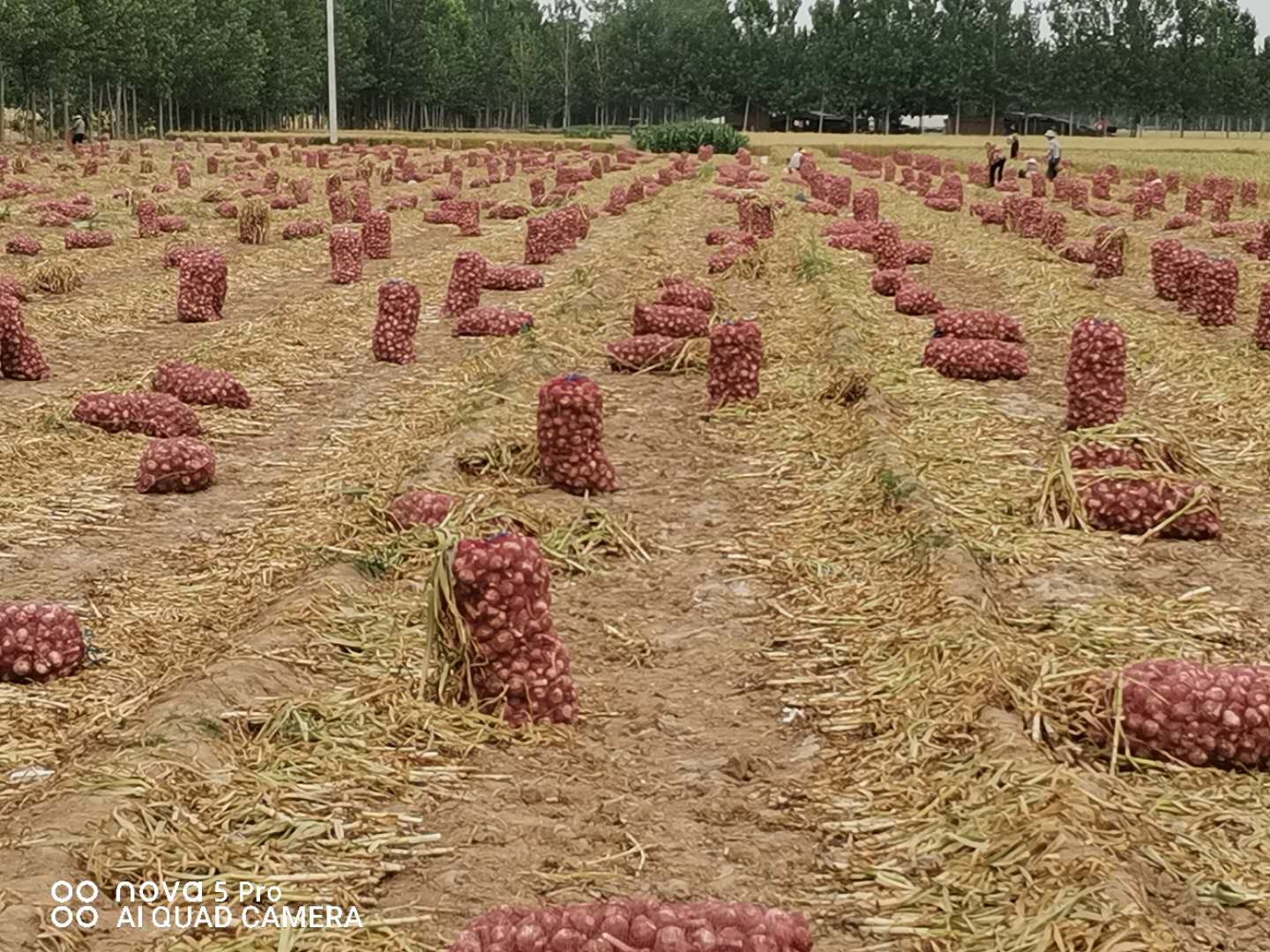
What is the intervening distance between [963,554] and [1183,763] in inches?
88.5

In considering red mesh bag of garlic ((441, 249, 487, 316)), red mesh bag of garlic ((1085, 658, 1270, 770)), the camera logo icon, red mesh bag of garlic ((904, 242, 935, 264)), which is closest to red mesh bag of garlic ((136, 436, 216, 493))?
the camera logo icon

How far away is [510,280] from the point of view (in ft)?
64.8

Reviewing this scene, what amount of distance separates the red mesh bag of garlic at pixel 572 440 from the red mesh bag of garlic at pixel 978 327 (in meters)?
5.97

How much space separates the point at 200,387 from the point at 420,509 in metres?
4.58

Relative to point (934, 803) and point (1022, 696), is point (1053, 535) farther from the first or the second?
point (934, 803)

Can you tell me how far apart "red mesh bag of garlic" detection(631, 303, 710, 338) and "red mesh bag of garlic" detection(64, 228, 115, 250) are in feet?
40.7

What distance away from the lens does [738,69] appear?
426 feet

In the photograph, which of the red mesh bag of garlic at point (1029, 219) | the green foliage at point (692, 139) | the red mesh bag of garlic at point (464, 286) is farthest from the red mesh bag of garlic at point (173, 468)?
the green foliage at point (692, 139)

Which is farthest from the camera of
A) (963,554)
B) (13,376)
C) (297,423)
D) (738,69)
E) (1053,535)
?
(738,69)

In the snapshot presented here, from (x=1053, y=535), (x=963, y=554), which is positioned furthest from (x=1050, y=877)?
(x=1053, y=535)

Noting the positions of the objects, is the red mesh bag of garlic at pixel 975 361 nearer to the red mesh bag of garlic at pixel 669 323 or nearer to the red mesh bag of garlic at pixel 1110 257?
the red mesh bag of garlic at pixel 669 323

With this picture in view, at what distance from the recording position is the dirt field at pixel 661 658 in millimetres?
4844

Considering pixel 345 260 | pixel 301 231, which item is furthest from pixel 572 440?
pixel 301 231

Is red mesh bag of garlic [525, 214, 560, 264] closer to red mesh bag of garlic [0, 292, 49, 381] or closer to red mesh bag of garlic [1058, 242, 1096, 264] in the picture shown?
red mesh bag of garlic [1058, 242, 1096, 264]
